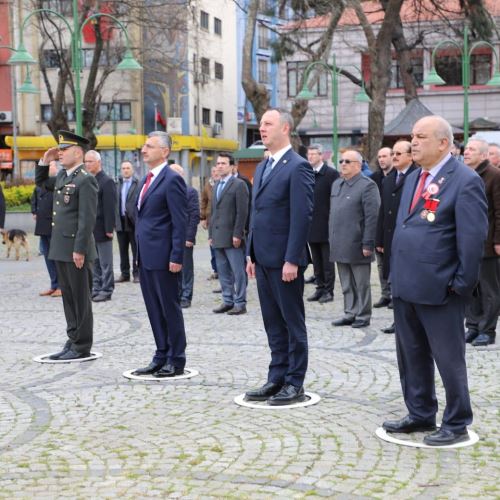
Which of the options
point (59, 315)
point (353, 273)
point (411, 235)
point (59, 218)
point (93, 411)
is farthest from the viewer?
point (59, 315)

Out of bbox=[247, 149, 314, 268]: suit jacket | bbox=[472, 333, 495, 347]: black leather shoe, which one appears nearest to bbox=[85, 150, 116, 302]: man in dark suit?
bbox=[472, 333, 495, 347]: black leather shoe

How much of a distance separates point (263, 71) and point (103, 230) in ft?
189

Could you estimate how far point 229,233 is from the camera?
12773 mm

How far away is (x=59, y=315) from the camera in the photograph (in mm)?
12430

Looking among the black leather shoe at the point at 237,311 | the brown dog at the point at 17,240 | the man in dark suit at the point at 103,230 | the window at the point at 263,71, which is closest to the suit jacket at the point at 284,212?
the black leather shoe at the point at 237,311

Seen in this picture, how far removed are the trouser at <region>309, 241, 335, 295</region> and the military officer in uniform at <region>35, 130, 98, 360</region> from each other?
4766 mm

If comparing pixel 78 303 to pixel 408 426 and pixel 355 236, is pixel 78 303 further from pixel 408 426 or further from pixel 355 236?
pixel 408 426

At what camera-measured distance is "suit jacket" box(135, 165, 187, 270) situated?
824cm

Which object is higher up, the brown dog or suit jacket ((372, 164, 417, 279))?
suit jacket ((372, 164, 417, 279))

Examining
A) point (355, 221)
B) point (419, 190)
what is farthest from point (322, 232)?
point (419, 190)

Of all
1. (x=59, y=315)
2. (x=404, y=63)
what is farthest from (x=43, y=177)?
(x=404, y=63)

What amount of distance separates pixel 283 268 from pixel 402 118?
25.7 m

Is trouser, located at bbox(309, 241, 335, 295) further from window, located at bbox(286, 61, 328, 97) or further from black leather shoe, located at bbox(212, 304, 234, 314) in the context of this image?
window, located at bbox(286, 61, 328, 97)

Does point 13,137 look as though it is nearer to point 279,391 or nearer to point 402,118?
point 402,118
